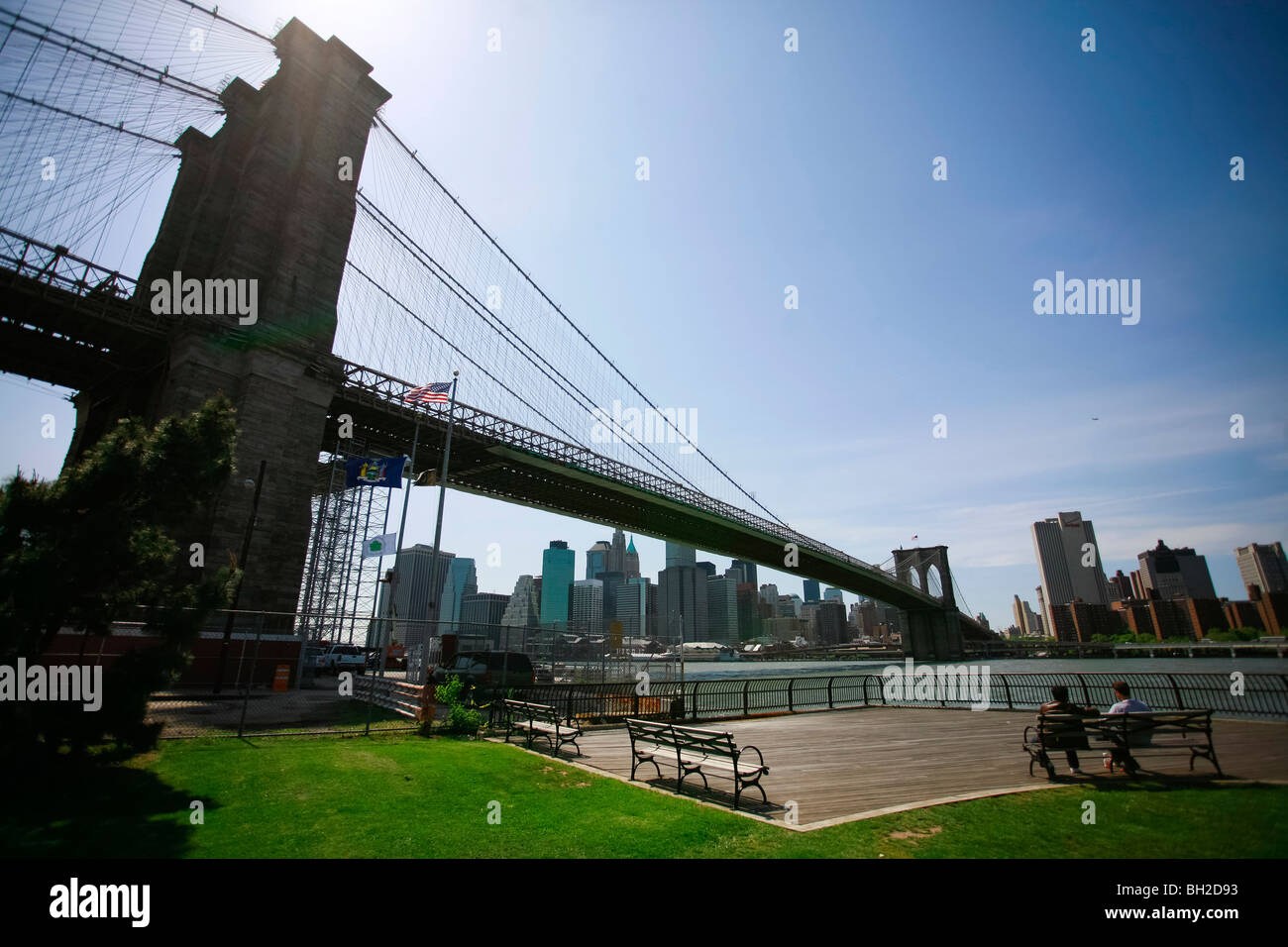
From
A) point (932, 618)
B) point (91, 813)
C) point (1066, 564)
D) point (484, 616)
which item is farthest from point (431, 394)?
point (1066, 564)

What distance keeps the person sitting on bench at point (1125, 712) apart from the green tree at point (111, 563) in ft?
40.7

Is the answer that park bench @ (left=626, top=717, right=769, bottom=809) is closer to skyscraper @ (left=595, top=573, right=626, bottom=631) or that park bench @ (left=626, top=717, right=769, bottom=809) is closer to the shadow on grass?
the shadow on grass

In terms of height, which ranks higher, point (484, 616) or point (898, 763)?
point (898, 763)

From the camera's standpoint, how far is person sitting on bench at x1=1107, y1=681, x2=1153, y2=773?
7270mm

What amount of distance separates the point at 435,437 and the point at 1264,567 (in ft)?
273

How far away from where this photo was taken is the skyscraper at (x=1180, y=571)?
88.4m

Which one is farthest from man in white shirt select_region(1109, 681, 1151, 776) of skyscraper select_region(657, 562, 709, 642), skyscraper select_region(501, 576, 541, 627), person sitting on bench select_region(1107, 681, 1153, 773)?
skyscraper select_region(657, 562, 709, 642)

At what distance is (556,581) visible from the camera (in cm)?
8175

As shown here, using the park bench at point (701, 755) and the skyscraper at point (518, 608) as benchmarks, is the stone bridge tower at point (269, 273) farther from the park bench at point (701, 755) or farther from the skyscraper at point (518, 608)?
the skyscraper at point (518, 608)

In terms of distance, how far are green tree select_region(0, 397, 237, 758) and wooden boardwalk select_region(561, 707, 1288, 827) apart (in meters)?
6.22

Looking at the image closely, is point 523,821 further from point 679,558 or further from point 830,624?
point 830,624

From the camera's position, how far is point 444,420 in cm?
3347
